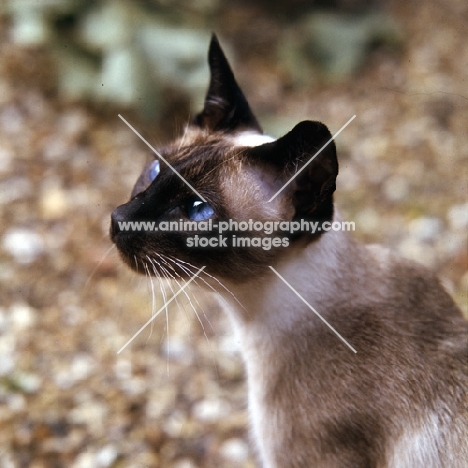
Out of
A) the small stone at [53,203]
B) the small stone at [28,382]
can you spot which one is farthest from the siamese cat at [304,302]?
the small stone at [53,203]

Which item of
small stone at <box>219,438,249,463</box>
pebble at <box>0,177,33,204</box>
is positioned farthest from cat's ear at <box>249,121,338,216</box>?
pebble at <box>0,177,33,204</box>

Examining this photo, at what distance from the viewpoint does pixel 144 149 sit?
330 centimetres

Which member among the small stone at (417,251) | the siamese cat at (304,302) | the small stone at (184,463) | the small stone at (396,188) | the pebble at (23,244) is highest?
Answer: the siamese cat at (304,302)

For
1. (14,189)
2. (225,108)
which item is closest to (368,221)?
(225,108)

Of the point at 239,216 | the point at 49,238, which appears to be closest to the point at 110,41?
the point at 49,238

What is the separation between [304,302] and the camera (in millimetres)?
1604

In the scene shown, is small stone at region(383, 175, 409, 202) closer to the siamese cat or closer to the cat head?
the siamese cat

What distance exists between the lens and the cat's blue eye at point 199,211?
4.77ft

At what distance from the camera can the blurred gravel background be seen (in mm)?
2191

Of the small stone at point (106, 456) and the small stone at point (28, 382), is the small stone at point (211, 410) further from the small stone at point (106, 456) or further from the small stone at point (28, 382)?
the small stone at point (28, 382)

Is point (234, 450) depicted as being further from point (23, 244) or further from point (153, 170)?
point (23, 244)

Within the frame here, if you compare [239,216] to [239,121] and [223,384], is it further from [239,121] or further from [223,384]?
[223,384]

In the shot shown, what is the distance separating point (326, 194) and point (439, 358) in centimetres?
53

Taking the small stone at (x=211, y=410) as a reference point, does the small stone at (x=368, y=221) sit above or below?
above
